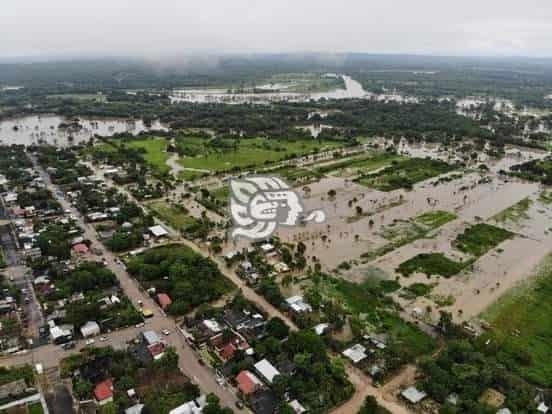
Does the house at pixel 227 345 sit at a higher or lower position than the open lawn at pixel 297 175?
lower

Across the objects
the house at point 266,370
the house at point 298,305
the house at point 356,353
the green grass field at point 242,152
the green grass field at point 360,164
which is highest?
the green grass field at point 242,152

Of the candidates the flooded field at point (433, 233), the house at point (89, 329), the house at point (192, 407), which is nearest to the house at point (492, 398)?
the flooded field at point (433, 233)

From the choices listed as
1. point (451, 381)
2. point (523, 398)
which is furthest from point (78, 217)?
point (523, 398)

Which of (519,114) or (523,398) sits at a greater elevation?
(519,114)

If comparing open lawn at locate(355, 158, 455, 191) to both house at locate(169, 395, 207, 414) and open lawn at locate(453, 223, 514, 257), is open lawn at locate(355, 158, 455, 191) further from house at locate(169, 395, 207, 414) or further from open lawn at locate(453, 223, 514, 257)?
house at locate(169, 395, 207, 414)

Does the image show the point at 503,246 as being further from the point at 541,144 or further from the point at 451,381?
the point at 541,144

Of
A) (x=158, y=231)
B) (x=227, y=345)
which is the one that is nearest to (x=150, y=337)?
(x=227, y=345)

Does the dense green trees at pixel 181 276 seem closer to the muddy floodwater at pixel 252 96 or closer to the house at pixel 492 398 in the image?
the house at pixel 492 398
